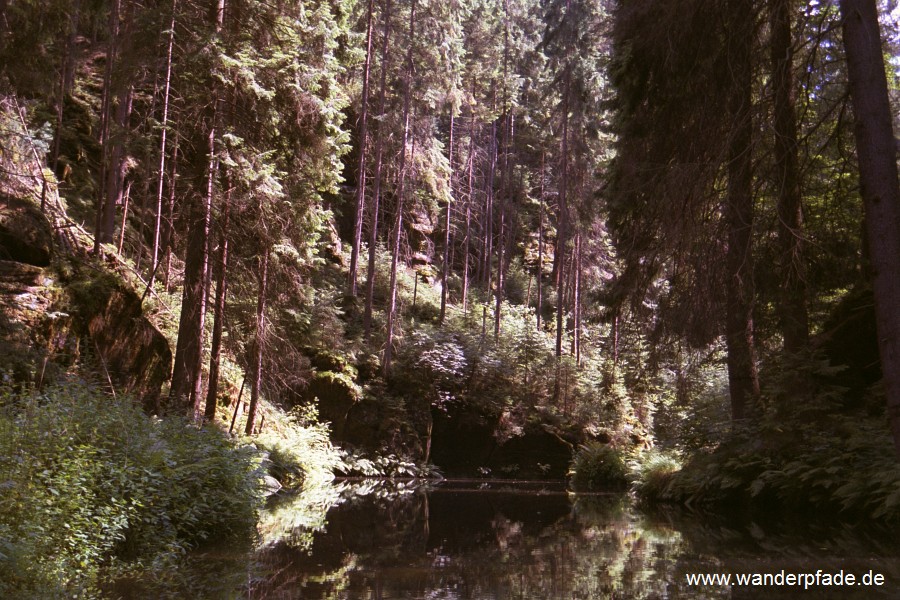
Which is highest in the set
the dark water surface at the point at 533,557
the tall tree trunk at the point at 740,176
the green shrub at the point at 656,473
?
the tall tree trunk at the point at 740,176

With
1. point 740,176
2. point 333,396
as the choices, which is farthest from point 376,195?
point 740,176

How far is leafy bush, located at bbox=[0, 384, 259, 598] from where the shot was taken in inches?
211

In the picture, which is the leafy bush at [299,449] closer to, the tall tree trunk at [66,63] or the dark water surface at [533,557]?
the dark water surface at [533,557]

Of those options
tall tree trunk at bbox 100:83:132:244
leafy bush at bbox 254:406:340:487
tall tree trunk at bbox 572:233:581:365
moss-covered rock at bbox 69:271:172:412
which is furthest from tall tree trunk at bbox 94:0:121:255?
tall tree trunk at bbox 572:233:581:365

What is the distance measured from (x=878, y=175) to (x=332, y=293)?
869 inches

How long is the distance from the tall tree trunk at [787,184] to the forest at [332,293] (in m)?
0.08

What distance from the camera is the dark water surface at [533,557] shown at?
5426mm

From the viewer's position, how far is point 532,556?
Answer: 726 cm

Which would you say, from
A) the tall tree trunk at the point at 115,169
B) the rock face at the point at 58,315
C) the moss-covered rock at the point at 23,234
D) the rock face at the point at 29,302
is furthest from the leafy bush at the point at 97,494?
the tall tree trunk at the point at 115,169

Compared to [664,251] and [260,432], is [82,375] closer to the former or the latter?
[260,432]

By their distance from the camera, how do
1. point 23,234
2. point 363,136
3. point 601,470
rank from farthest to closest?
1. point 363,136
2. point 601,470
3. point 23,234

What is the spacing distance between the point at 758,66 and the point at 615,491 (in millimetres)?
12114

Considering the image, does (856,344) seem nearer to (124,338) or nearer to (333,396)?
(124,338)

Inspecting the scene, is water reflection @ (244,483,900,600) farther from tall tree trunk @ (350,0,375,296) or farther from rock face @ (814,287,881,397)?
tall tree trunk @ (350,0,375,296)
